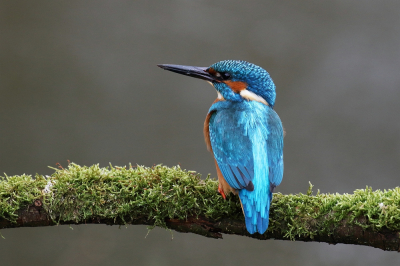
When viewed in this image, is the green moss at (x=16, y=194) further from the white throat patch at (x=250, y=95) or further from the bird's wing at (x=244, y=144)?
the white throat patch at (x=250, y=95)

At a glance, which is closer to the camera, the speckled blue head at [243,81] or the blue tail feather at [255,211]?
the blue tail feather at [255,211]

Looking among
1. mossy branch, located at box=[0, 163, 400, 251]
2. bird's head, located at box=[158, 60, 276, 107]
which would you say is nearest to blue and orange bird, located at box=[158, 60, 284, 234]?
bird's head, located at box=[158, 60, 276, 107]

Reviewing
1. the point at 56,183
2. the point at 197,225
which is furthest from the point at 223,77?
the point at 56,183

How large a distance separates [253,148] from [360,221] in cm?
75

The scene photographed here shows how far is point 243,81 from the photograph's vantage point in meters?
3.11

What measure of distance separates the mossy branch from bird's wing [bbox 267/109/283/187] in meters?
0.14

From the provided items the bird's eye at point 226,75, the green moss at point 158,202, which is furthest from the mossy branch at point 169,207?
the bird's eye at point 226,75

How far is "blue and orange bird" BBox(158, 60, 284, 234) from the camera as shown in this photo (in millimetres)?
2357

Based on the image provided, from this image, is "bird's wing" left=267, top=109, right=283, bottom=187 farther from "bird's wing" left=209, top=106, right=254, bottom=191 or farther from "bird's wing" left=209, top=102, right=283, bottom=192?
"bird's wing" left=209, top=106, right=254, bottom=191

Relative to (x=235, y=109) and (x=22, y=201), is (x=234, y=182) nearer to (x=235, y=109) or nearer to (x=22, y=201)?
(x=235, y=109)

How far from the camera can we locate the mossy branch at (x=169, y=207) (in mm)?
2281

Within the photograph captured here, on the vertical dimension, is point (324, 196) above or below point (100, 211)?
above

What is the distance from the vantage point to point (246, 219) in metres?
2.24

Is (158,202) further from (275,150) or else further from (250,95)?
(250,95)
